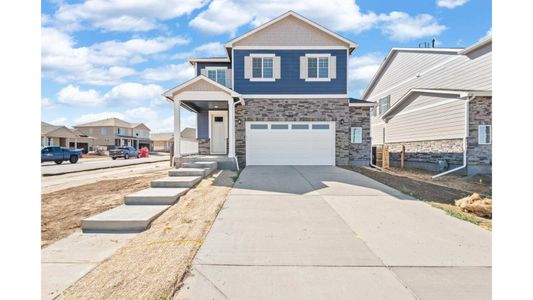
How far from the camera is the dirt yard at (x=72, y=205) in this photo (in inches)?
207

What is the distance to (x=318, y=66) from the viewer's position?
49.2 feet

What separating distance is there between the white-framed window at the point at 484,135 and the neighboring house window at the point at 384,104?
409 inches

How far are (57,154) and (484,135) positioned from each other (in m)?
30.4

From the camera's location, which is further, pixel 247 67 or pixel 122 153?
pixel 122 153

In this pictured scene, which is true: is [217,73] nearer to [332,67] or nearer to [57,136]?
[332,67]

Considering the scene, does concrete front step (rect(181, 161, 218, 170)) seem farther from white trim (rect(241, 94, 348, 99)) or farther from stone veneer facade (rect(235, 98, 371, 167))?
white trim (rect(241, 94, 348, 99))

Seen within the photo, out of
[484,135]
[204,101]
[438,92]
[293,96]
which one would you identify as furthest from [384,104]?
[204,101]

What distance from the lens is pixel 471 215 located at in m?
6.23

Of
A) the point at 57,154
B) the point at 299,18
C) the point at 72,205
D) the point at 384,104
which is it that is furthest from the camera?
the point at 57,154

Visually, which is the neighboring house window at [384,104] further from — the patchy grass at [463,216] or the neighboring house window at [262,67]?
the patchy grass at [463,216]

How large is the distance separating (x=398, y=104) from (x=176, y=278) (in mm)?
19244

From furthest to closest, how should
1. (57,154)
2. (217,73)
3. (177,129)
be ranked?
(57,154)
(217,73)
(177,129)
